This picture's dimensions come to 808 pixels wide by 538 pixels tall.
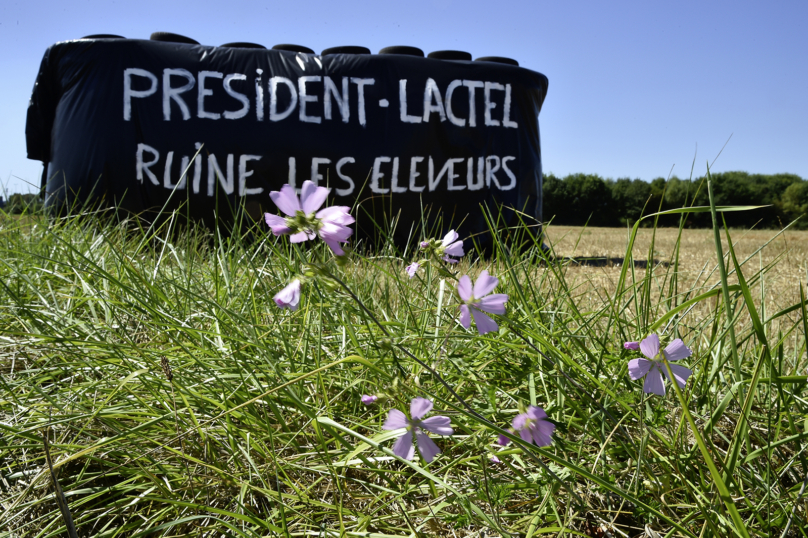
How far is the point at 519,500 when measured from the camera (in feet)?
2.27

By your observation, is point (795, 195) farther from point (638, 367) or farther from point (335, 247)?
point (335, 247)

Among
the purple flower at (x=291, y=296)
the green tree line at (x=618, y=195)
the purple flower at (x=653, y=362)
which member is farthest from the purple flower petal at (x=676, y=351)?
the green tree line at (x=618, y=195)

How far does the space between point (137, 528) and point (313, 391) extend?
0.31 m

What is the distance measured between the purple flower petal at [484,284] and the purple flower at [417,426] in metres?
0.13

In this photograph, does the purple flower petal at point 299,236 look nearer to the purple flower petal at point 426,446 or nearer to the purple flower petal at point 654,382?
the purple flower petal at point 426,446

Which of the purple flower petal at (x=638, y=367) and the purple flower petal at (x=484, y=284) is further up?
the purple flower petal at (x=484, y=284)

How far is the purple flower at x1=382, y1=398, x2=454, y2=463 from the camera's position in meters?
0.47

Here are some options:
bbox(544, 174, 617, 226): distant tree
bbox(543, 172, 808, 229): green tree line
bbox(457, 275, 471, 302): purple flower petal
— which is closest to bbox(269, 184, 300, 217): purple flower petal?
bbox(457, 275, 471, 302): purple flower petal

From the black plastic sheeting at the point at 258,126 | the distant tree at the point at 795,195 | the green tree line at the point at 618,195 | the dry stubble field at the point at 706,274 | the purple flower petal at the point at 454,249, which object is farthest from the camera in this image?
the distant tree at the point at 795,195

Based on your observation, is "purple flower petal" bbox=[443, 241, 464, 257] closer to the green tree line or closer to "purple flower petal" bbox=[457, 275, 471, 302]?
"purple flower petal" bbox=[457, 275, 471, 302]

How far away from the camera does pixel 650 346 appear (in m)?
0.57

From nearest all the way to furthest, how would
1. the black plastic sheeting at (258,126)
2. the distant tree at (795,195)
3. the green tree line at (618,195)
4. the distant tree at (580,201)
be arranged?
the black plastic sheeting at (258,126)
the green tree line at (618,195)
the distant tree at (580,201)
the distant tree at (795,195)

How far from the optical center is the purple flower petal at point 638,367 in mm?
576

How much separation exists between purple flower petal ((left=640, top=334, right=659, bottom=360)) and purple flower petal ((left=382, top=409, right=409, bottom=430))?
265 mm
